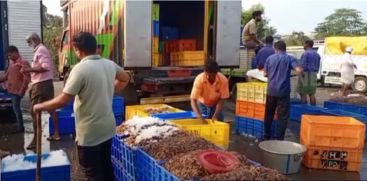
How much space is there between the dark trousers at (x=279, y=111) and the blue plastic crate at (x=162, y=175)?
3.58 meters

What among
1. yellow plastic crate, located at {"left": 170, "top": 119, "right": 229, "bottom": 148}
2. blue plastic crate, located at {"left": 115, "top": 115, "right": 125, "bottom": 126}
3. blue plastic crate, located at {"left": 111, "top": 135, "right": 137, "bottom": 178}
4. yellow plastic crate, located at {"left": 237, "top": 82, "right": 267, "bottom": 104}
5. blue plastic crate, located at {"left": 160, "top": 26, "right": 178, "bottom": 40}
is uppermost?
blue plastic crate, located at {"left": 160, "top": 26, "right": 178, "bottom": 40}

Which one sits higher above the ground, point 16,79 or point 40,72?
point 40,72

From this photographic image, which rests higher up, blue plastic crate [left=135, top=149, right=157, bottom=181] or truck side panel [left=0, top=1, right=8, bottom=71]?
truck side panel [left=0, top=1, right=8, bottom=71]

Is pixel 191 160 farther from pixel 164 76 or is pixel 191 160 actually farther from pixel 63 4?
pixel 63 4

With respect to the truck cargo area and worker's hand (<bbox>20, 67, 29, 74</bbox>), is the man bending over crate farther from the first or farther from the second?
worker's hand (<bbox>20, 67, 29, 74</bbox>)

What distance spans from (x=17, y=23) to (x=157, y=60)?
3537 mm

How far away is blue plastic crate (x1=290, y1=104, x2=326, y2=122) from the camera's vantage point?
26.0 ft

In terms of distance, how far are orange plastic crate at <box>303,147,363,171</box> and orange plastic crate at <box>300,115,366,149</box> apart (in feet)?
0.24

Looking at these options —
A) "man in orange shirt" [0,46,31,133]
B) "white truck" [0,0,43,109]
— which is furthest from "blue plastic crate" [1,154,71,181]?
"white truck" [0,0,43,109]

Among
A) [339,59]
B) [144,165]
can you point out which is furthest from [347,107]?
[339,59]

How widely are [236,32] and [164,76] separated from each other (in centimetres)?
220

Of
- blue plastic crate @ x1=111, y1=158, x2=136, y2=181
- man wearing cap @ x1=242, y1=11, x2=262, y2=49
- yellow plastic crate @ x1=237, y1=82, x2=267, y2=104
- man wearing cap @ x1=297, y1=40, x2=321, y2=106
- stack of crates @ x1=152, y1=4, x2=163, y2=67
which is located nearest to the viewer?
blue plastic crate @ x1=111, y1=158, x2=136, y2=181

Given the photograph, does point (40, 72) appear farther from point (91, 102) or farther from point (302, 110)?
point (302, 110)

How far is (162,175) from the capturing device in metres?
3.29
